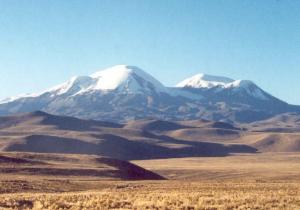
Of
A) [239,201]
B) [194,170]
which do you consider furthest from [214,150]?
[239,201]

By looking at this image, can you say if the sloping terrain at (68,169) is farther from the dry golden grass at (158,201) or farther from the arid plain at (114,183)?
the dry golden grass at (158,201)

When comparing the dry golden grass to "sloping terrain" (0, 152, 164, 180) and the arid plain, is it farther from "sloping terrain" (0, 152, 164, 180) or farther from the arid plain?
"sloping terrain" (0, 152, 164, 180)

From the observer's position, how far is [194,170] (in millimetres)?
97938

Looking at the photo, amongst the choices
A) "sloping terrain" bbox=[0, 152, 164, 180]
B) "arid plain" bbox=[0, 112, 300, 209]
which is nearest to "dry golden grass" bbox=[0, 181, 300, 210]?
"arid plain" bbox=[0, 112, 300, 209]

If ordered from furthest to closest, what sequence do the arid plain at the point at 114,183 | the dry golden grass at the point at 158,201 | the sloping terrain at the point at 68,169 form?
1. the sloping terrain at the point at 68,169
2. the arid plain at the point at 114,183
3. the dry golden grass at the point at 158,201

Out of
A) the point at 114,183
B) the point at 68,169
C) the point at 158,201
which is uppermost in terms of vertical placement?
the point at 68,169

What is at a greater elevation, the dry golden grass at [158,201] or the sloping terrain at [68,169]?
the sloping terrain at [68,169]

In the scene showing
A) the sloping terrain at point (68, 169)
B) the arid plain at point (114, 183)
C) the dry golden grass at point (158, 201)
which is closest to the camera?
the dry golden grass at point (158, 201)

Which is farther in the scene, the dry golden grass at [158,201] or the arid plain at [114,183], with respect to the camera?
the arid plain at [114,183]

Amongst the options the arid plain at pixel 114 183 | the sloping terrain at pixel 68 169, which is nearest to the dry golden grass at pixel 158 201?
the arid plain at pixel 114 183

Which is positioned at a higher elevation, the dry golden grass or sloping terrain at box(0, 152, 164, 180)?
sloping terrain at box(0, 152, 164, 180)

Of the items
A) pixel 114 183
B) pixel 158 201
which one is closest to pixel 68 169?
pixel 114 183

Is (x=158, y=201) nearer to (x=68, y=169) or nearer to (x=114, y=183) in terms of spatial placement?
(x=114, y=183)

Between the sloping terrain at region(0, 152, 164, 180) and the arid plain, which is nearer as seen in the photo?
the arid plain
